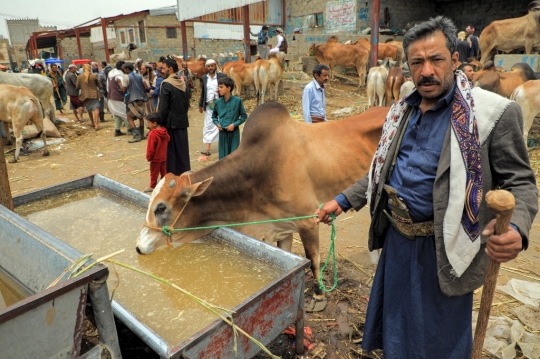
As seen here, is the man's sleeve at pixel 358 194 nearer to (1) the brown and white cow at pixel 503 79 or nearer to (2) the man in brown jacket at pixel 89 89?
(1) the brown and white cow at pixel 503 79

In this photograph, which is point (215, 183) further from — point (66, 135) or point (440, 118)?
point (66, 135)

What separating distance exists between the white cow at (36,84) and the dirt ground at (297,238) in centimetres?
68

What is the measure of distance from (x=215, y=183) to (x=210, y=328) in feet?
5.04

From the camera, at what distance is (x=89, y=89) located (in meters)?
10.1

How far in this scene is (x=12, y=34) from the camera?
55.1 meters

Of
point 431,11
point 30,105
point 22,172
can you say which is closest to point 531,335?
point 22,172

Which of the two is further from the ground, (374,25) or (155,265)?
(374,25)

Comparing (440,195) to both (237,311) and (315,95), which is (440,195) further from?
(315,95)

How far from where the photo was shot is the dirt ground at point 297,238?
8.90ft

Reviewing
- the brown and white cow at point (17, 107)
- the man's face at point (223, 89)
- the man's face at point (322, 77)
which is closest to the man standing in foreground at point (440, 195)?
the man's face at point (322, 77)

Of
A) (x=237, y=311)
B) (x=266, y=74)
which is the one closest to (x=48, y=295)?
(x=237, y=311)

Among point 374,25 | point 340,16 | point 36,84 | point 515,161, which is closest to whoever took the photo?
point 515,161

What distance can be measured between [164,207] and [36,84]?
31.0 feet

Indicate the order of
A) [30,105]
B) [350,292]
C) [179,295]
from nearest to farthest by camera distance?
[179,295] < [350,292] < [30,105]
